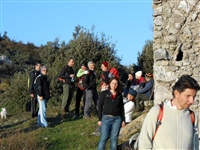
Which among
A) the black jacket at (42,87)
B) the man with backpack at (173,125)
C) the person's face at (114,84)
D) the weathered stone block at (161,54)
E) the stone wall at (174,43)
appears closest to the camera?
the man with backpack at (173,125)

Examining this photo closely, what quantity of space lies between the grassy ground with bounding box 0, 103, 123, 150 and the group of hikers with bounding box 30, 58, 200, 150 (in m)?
0.39

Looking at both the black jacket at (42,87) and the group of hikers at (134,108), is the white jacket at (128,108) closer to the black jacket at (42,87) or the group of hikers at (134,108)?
the group of hikers at (134,108)

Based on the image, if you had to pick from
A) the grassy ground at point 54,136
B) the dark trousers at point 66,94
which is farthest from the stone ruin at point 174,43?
the dark trousers at point 66,94

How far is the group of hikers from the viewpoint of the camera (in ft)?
11.3

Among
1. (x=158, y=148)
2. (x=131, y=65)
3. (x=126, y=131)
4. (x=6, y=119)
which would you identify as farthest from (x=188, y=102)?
(x=131, y=65)

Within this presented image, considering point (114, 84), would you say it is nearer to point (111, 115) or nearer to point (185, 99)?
point (111, 115)

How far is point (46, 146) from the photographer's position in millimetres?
8281

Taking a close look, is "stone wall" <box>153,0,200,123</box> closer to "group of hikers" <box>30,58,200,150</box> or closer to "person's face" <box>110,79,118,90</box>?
"group of hikers" <box>30,58,200,150</box>

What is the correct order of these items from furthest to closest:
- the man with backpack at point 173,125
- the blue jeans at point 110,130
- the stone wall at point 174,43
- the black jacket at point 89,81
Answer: the black jacket at point 89,81 → the stone wall at point 174,43 → the blue jeans at point 110,130 → the man with backpack at point 173,125

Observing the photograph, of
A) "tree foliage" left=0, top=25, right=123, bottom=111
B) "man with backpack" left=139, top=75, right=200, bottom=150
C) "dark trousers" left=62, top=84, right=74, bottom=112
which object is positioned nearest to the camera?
"man with backpack" left=139, top=75, right=200, bottom=150

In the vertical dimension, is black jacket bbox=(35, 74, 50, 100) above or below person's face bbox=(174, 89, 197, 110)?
above

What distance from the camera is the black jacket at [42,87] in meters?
10.2

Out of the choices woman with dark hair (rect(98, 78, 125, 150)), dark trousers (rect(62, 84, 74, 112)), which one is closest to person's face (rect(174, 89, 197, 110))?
woman with dark hair (rect(98, 78, 125, 150))

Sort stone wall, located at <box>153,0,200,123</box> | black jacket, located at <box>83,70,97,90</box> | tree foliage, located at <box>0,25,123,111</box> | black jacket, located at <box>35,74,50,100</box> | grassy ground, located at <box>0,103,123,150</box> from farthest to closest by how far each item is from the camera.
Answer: tree foliage, located at <box>0,25,123,111</box>, black jacket, located at <box>83,70,97,90</box>, black jacket, located at <box>35,74,50,100</box>, grassy ground, located at <box>0,103,123,150</box>, stone wall, located at <box>153,0,200,123</box>
